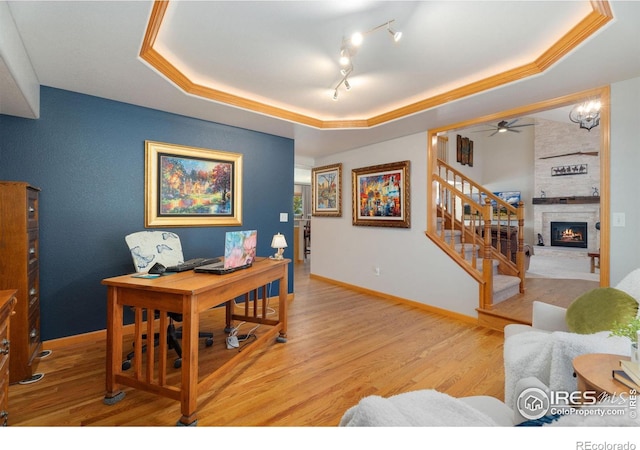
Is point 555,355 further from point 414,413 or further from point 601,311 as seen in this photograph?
point 414,413

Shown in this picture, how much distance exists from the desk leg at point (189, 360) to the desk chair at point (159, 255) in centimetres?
72

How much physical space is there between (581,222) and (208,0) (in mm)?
8941

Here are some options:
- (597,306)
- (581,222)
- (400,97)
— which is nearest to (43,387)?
(597,306)

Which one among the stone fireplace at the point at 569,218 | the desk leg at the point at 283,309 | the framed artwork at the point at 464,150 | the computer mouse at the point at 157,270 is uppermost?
the framed artwork at the point at 464,150

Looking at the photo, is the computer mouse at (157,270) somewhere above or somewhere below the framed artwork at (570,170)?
below

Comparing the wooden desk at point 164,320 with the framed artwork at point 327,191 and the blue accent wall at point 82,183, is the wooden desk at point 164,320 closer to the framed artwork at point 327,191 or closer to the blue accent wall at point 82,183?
the blue accent wall at point 82,183

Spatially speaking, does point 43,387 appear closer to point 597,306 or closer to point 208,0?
point 208,0

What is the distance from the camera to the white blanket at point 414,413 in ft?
2.15

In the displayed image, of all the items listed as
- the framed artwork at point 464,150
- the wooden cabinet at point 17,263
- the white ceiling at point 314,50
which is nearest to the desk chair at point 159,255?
the wooden cabinet at point 17,263

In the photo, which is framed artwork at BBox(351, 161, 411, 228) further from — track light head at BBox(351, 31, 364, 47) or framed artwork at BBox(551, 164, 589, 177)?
framed artwork at BBox(551, 164, 589, 177)

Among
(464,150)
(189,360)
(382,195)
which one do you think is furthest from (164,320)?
(464,150)

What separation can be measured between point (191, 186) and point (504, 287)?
4.03 metres

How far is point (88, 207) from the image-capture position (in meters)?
2.76
